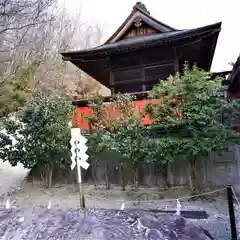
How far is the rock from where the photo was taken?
2693mm

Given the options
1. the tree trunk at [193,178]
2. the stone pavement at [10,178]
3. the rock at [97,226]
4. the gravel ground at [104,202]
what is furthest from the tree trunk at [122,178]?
the rock at [97,226]

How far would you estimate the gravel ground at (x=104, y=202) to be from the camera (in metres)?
5.05

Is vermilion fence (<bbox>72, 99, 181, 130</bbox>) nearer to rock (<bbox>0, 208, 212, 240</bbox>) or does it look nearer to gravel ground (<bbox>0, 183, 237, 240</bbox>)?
gravel ground (<bbox>0, 183, 237, 240</bbox>)

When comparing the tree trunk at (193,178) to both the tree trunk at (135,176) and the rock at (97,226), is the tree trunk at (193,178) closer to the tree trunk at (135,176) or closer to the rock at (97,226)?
the tree trunk at (135,176)

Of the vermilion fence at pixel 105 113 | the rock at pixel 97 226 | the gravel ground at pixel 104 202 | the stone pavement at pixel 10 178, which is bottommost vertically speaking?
the gravel ground at pixel 104 202

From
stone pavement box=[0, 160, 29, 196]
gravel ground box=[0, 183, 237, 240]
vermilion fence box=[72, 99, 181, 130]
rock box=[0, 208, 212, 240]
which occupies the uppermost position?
vermilion fence box=[72, 99, 181, 130]

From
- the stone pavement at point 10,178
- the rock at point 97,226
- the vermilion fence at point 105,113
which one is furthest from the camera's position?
the stone pavement at point 10,178

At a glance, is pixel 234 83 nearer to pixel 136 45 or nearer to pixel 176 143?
pixel 136 45

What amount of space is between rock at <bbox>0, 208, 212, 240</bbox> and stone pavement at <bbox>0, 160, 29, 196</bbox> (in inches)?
194

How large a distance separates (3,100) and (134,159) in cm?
1092

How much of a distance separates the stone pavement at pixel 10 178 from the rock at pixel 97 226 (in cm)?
492

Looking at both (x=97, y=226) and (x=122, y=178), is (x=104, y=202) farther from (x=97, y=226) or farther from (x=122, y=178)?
(x=97, y=226)

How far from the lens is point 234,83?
11.1 metres

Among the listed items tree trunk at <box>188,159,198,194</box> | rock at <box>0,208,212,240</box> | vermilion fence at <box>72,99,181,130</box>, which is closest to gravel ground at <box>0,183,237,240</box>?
tree trunk at <box>188,159,198,194</box>
